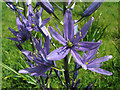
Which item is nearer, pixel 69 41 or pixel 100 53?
pixel 69 41

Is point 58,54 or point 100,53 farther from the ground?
point 100,53

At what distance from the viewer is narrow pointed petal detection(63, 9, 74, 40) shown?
1.84ft

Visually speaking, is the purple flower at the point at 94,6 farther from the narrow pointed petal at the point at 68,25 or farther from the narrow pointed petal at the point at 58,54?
the narrow pointed petal at the point at 58,54

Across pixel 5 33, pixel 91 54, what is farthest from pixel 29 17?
pixel 5 33

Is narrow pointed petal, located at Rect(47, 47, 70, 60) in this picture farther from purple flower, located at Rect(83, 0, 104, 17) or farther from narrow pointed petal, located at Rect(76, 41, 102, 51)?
purple flower, located at Rect(83, 0, 104, 17)

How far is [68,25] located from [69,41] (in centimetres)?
7

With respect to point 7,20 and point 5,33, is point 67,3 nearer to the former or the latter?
point 5,33

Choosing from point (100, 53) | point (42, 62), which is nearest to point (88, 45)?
point (42, 62)

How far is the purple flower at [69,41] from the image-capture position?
565 millimetres

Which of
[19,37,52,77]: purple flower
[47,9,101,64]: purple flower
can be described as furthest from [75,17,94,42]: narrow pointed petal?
[19,37,52,77]: purple flower

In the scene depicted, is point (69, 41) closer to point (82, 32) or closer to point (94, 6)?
Result: point (82, 32)

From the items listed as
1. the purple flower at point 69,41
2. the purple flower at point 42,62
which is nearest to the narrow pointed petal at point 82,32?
the purple flower at point 69,41

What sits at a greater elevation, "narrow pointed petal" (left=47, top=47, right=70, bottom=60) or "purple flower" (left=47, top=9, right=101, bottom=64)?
"purple flower" (left=47, top=9, right=101, bottom=64)

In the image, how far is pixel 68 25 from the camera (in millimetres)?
597
